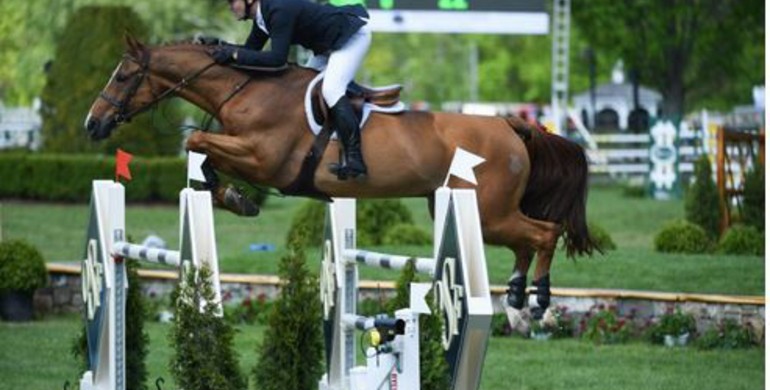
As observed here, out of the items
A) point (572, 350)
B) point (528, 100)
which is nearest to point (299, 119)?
point (572, 350)

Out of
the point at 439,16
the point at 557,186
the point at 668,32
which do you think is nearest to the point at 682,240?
the point at 439,16

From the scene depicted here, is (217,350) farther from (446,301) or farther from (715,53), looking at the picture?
(715,53)

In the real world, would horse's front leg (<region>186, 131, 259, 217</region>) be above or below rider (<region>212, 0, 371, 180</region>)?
below

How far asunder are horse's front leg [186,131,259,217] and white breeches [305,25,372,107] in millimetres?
538

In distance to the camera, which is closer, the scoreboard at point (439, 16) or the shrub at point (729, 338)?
the shrub at point (729, 338)

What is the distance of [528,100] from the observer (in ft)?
226

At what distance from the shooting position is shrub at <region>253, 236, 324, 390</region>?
966 cm

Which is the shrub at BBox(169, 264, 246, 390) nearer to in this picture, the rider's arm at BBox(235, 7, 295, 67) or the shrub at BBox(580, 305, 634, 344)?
the rider's arm at BBox(235, 7, 295, 67)

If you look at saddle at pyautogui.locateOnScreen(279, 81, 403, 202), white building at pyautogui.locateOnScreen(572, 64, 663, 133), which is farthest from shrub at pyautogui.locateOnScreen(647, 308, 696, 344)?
white building at pyautogui.locateOnScreen(572, 64, 663, 133)

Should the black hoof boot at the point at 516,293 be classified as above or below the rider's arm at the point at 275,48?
below

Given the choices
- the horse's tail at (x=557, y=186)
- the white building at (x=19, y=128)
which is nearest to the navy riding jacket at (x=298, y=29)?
the horse's tail at (x=557, y=186)

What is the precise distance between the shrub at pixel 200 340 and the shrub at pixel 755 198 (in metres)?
10.1

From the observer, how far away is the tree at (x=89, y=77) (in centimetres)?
2627

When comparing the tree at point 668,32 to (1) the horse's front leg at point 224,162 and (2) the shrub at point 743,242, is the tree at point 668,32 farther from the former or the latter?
(1) the horse's front leg at point 224,162
